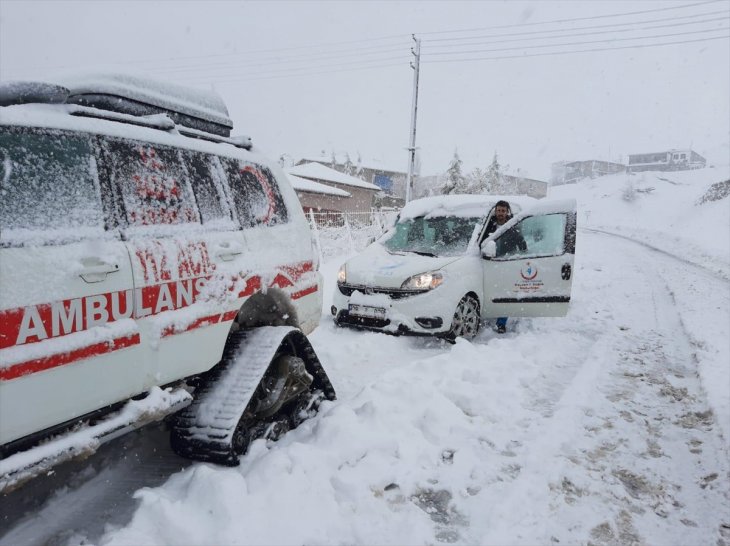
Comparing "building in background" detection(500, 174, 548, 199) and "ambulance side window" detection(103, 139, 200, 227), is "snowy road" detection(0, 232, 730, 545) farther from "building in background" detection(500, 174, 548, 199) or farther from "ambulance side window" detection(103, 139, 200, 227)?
"building in background" detection(500, 174, 548, 199)

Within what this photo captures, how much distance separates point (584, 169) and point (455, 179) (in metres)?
76.8

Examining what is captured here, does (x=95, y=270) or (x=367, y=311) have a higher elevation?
(x=95, y=270)

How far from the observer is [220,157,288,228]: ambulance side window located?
312 cm

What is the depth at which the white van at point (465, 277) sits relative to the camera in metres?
5.68

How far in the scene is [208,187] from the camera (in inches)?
113

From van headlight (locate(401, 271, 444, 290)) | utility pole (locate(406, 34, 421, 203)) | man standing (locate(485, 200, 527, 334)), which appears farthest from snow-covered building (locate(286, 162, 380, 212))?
van headlight (locate(401, 271, 444, 290))

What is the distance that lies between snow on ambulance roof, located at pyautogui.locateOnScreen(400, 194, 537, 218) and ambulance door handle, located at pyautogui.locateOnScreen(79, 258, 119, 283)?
17.7ft

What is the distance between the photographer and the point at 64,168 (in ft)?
6.84

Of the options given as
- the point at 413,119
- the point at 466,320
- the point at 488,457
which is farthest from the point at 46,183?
the point at 413,119

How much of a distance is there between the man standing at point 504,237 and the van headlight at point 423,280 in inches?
45.2

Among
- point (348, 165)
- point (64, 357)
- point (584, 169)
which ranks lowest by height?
point (64, 357)

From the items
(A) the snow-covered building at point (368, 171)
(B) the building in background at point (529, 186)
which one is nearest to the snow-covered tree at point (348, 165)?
(A) the snow-covered building at point (368, 171)

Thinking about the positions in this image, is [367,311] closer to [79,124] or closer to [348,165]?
[79,124]

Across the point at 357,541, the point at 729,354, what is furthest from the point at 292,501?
the point at 729,354
